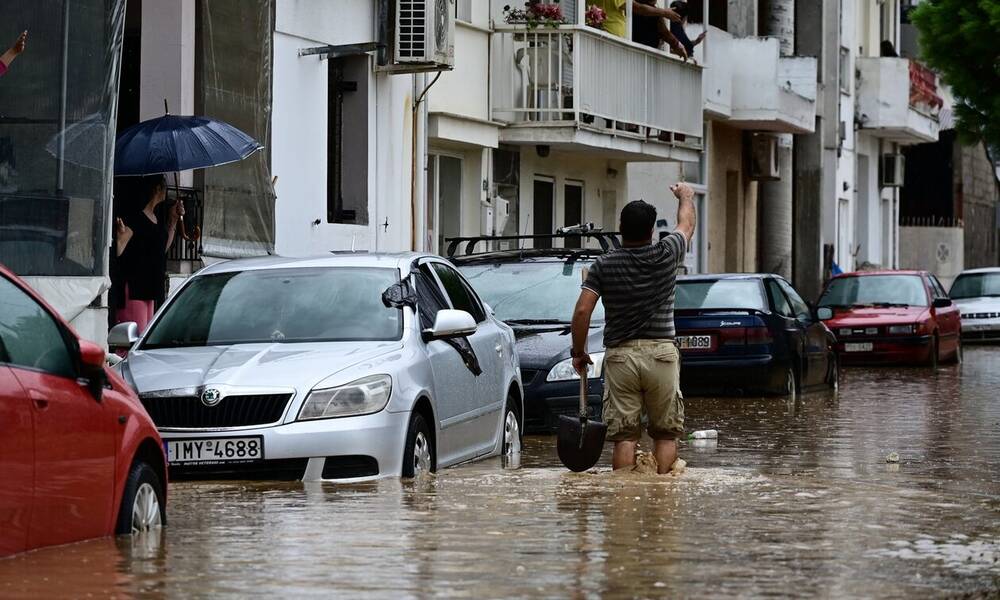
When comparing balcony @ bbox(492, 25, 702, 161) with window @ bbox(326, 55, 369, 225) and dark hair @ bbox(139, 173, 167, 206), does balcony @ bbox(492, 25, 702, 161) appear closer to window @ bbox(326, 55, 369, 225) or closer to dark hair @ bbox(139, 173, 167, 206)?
window @ bbox(326, 55, 369, 225)

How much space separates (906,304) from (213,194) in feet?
46.7

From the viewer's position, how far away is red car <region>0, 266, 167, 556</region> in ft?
25.3

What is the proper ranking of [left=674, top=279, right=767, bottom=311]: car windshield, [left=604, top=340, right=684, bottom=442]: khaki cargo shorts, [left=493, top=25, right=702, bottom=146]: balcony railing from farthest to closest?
[left=493, top=25, right=702, bottom=146]: balcony railing < [left=674, top=279, right=767, bottom=311]: car windshield < [left=604, top=340, right=684, bottom=442]: khaki cargo shorts

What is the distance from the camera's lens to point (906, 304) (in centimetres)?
3111

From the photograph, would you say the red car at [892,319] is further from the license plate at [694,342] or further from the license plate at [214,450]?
the license plate at [214,450]

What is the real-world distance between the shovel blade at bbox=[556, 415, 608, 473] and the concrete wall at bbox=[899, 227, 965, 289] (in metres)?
47.1

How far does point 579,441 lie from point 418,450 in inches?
40.3

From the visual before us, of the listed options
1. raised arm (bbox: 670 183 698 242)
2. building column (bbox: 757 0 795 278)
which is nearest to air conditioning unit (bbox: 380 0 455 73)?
Answer: raised arm (bbox: 670 183 698 242)

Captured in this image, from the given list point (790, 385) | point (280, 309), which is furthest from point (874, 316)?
point (280, 309)

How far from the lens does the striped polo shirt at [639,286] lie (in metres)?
12.0

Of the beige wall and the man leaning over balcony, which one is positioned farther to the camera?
the beige wall

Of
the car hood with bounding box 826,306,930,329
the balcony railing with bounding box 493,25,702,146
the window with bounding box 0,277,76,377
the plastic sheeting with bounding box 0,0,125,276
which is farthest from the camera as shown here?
the car hood with bounding box 826,306,930,329

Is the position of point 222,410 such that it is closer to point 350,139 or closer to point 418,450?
point 418,450

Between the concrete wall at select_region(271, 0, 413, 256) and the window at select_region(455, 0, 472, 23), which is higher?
the window at select_region(455, 0, 472, 23)
